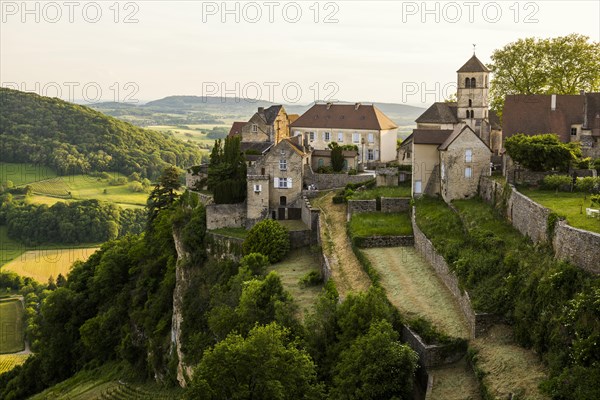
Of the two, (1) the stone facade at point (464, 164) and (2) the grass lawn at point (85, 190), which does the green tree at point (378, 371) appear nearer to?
(1) the stone facade at point (464, 164)

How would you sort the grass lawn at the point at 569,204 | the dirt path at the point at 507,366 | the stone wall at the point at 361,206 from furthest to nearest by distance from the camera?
the stone wall at the point at 361,206, the grass lawn at the point at 569,204, the dirt path at the point at 507,366

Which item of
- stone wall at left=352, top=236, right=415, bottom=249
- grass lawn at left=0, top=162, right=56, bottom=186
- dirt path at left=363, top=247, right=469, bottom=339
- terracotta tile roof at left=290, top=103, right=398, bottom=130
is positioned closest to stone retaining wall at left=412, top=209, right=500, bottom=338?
dirt path at left=363, top=247, right=469, bottom=339

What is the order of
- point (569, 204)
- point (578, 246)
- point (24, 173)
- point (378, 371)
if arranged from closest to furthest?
1. point (578, 246)
2. point (378, 371)
3. point (569, 204)
4. point (24, 173)

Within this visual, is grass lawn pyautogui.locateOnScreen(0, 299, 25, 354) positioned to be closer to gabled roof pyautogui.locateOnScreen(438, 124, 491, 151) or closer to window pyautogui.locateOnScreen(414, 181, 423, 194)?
window pyautogui.locateOnScreen(414, 181, 423, 194)

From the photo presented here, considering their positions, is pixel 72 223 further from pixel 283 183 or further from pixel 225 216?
pixel 283 183

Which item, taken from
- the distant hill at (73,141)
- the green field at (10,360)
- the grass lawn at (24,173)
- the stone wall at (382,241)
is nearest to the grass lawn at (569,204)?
the stone wall at (382,241)

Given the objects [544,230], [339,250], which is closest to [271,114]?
[339,250]

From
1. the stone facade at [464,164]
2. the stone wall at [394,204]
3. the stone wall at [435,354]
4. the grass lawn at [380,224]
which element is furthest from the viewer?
the stone wall at [394,204]
